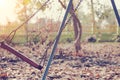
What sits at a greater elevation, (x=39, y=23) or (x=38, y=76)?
(x=39, y=23)

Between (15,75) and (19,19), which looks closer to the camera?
(15,75)

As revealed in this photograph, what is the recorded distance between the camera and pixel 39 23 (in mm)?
14125

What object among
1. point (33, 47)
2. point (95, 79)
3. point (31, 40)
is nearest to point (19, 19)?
point (31, 40)

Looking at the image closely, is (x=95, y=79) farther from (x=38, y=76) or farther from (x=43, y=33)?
(x=43, y=33)

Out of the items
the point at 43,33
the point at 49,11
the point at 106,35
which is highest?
the point at 49,11

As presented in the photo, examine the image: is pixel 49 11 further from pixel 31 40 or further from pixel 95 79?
pixel 31 40

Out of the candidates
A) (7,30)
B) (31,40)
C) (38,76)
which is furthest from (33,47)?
(38,76)

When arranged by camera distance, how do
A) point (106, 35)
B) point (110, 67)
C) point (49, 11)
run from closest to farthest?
point (110, 67) < point (49, 11) < point (106, 35)

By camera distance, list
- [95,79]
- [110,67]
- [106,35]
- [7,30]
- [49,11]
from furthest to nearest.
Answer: [106,35] < [7,30] < [49,11] < [110,67] < [95,79]

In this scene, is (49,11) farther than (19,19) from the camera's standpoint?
No

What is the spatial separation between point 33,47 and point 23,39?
9662mm

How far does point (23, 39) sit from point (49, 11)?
14145mm

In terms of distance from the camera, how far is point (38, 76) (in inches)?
282

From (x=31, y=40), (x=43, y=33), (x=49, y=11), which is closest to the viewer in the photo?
(x=49, y=11)
